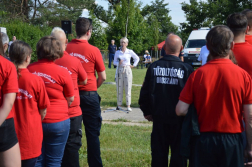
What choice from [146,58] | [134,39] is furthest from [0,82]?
[134,39]

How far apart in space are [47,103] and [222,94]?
1.72 m

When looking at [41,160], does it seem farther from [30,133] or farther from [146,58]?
[146,58]

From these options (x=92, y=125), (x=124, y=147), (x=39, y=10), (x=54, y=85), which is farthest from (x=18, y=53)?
(x=39, y=10)

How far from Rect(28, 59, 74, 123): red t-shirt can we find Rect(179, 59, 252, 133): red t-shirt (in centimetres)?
148

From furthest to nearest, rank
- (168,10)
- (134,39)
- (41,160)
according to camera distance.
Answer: (168,10) → (134,39) → (41,160)

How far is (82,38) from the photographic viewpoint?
4.70 m

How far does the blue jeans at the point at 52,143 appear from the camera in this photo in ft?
11.4

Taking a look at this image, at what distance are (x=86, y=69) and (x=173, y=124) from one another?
5.19 ft

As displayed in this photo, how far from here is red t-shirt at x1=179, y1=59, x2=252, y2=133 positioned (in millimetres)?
2799

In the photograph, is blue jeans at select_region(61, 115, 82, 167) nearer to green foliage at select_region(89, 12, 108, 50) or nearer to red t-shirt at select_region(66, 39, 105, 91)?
red t-shirt at select_region(66, 39, 105, 91)

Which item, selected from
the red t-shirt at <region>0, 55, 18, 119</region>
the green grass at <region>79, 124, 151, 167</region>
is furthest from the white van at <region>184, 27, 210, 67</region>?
the red t-shirt at <region>0, 55, 18, 119</region>

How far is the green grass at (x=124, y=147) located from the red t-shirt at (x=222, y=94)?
2.47 m

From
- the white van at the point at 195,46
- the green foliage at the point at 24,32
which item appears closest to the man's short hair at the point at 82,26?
the white van at the point at 195,46

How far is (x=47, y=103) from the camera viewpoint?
10.6 ft
